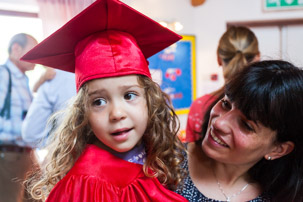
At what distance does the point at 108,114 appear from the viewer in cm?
70

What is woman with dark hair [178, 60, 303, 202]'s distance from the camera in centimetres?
81

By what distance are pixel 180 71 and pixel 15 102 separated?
75.6 inches

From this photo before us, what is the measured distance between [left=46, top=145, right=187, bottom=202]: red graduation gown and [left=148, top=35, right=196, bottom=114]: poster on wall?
2080mm

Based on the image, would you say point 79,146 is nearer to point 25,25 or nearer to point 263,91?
point 263,91

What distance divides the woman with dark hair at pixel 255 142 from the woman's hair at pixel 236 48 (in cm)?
58

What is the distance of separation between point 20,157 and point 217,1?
8.73ft

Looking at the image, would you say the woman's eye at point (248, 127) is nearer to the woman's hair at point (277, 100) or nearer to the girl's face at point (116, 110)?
the woman's hair at point (277, 100)

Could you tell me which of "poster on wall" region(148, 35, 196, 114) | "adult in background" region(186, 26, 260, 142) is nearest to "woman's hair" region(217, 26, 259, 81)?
"adult in background" region(186, 26, 260, 142)

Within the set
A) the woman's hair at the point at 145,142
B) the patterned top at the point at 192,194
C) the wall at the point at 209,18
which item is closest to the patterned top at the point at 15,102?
the woman's hair at the point at 145,142

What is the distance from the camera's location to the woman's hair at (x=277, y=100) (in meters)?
0.80

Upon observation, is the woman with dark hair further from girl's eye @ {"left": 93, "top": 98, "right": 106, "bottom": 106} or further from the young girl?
girl's eye @ {"left": 93, "top": 98, "right": 106, "bottom": 106}

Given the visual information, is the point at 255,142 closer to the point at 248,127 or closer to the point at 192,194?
the point at 248,127

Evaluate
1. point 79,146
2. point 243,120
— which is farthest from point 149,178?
point 243,120

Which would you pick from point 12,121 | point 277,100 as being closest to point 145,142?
point 277,100
